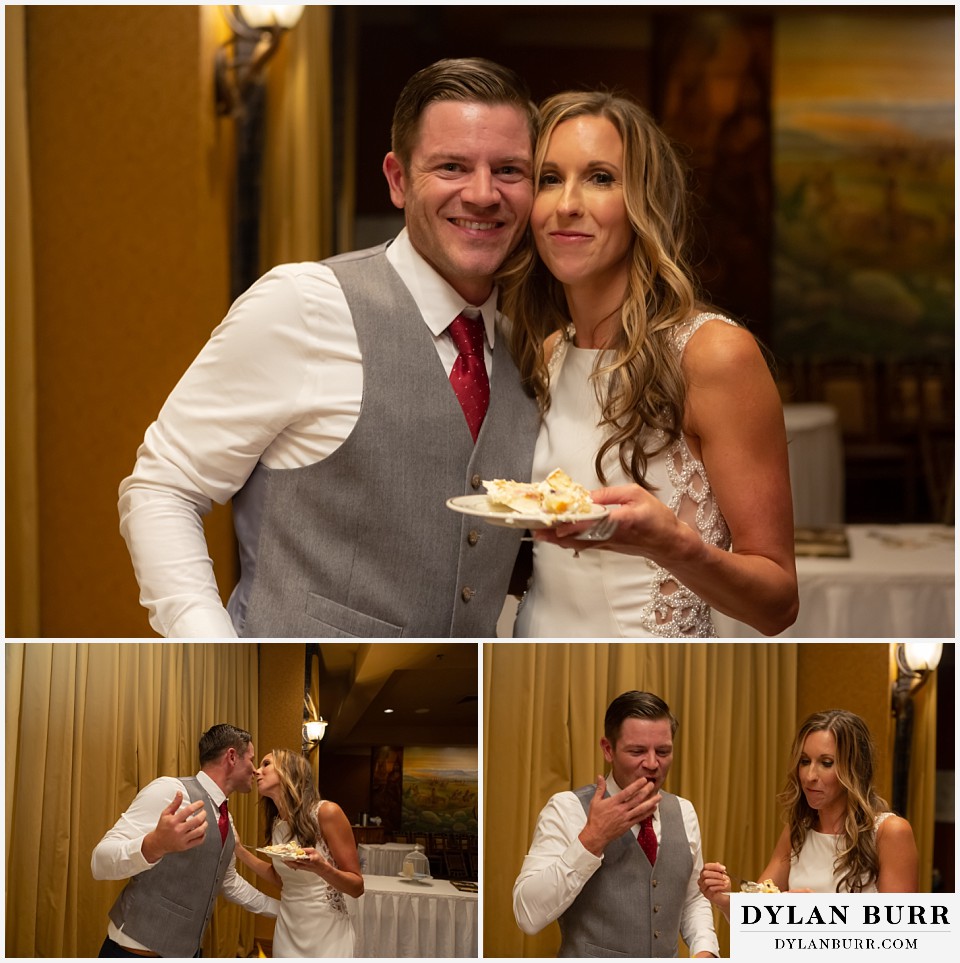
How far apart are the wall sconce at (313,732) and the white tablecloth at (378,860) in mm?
165

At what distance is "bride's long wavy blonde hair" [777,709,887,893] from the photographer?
1692mm

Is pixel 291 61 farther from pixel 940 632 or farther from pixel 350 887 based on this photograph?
pixel 350 887

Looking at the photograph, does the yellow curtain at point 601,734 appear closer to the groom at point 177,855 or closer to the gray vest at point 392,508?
the gray vest at point 392,508

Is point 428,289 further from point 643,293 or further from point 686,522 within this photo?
point 686,522

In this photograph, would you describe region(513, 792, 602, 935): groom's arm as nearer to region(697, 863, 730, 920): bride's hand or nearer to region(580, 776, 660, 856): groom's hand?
region(580, 776, 660, 856): groom's hand

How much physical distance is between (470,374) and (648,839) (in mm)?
774

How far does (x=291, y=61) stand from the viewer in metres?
4.35

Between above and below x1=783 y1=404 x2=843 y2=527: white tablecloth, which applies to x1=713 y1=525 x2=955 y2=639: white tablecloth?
below

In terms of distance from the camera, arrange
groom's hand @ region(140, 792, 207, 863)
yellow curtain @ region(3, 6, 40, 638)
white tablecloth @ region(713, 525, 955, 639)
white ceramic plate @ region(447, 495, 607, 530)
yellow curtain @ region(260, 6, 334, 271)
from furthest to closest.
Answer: yellow curtain @ region(260, 6, 334, 271) → white tablecloth @ region(713, 525, 955, 639) → yellow curtain @ region(3, 6, 40, 638) → groom's hand @ region(140, 792, 207, 863) → white ceramic plate @ region(447, 495, 607, 530)

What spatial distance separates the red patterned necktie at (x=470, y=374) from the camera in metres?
Answer: 1.84

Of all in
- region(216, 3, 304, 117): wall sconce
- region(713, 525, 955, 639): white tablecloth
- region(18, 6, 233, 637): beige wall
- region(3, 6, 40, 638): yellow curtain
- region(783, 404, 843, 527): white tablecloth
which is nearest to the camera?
region(3, 6, 40, 638): yellow curtain

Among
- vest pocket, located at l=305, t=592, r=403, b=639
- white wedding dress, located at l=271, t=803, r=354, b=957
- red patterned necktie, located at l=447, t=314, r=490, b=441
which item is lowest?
white wedding dress, located at l=271, t=803, r=354, b=957

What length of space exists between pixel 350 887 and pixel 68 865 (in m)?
0.41

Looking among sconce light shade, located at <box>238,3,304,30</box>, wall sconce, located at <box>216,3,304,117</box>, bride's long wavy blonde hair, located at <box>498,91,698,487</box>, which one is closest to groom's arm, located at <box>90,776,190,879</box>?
bride's long wavy blonde hair, located at <box>498,91,698,487</box>
